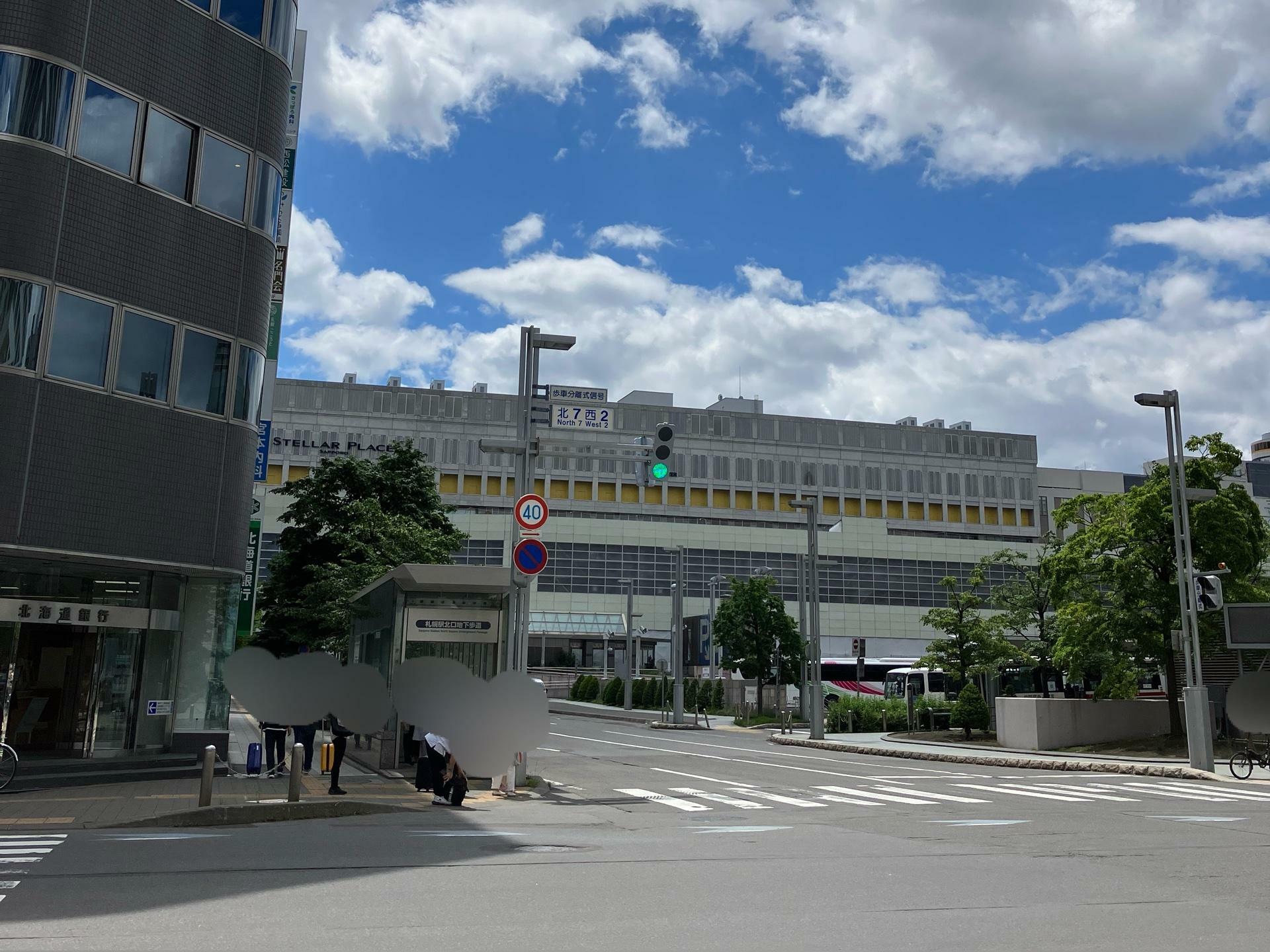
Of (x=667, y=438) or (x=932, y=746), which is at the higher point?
(x=667, y=438)

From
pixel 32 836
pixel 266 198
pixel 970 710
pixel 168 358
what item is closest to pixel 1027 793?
pixel 32 836

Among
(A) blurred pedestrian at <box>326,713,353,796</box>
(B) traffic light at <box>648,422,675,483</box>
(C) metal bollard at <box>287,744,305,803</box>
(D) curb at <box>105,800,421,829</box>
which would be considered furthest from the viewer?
(B) traffic light at <box>648,422,675,483</box>

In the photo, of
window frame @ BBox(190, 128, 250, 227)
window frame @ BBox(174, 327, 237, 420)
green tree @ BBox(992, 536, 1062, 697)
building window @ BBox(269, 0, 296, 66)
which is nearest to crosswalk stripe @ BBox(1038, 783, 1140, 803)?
window frame @ BBox(174, 327, 237, 420)

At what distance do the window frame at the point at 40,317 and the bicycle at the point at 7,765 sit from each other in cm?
562

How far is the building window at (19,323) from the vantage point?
1764 cm

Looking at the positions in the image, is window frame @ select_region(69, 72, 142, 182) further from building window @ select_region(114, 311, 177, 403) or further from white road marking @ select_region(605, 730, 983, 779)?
white road marking @ select_region(605, 730, 983, 779)

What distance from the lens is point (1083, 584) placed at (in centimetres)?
3209

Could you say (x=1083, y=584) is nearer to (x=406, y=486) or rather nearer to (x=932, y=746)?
(x=932, y=746)

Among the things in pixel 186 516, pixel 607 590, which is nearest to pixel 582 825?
pixel 186 516

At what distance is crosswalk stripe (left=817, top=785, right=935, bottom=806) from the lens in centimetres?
1866

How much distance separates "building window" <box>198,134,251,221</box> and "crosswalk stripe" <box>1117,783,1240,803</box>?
19704 millimetres

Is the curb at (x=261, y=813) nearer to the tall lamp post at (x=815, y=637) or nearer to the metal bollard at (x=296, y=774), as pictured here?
the metal bollard at (x=296, y=774)

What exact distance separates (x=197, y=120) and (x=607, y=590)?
7229cm

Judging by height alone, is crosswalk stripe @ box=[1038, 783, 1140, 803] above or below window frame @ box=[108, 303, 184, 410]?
below
